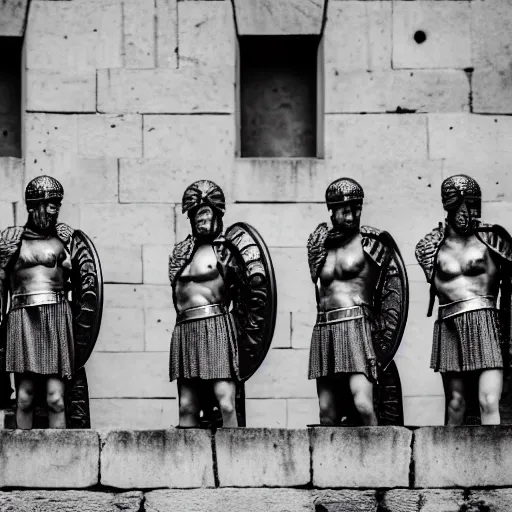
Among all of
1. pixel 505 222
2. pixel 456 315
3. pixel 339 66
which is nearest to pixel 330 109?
pixel 339 66

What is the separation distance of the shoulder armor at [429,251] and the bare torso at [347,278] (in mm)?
404

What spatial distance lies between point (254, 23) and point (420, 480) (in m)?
4.83

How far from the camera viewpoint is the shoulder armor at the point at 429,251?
17.2m

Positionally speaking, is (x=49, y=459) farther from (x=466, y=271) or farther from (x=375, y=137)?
(x=375, y=137)

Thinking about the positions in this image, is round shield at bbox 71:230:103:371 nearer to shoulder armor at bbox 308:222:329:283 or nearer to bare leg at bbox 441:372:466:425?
shoulder armor at bbox 308:222:329:283

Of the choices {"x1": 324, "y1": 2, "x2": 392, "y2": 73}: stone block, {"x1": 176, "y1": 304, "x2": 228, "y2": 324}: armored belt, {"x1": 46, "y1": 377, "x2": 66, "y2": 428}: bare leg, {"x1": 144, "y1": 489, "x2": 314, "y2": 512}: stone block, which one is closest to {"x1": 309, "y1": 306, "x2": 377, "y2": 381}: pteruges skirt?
{"x1": 176, "y1": 304, "x2": 228, "y2": 324}: armored belt

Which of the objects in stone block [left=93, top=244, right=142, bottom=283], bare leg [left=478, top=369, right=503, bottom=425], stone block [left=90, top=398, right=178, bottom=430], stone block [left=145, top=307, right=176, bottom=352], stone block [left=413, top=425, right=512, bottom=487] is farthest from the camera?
stone block [left=93, top=244, right=142, bottom=283]

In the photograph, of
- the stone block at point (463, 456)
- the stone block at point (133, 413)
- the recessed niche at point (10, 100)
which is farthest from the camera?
the recessed niche at point (10, 100)

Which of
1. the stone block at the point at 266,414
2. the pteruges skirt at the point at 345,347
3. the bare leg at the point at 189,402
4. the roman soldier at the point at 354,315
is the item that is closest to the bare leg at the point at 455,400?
the roman soldier at the point at 354,315

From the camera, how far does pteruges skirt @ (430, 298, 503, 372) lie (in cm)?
1683

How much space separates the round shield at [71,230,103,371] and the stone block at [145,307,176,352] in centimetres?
201

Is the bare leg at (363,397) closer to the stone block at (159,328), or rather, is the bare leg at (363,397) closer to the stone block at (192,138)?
the stone block at (159,328)

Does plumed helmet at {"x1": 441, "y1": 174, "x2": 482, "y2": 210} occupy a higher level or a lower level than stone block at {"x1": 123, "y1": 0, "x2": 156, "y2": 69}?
lower

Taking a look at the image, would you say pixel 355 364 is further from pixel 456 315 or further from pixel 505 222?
pixel 505 222
